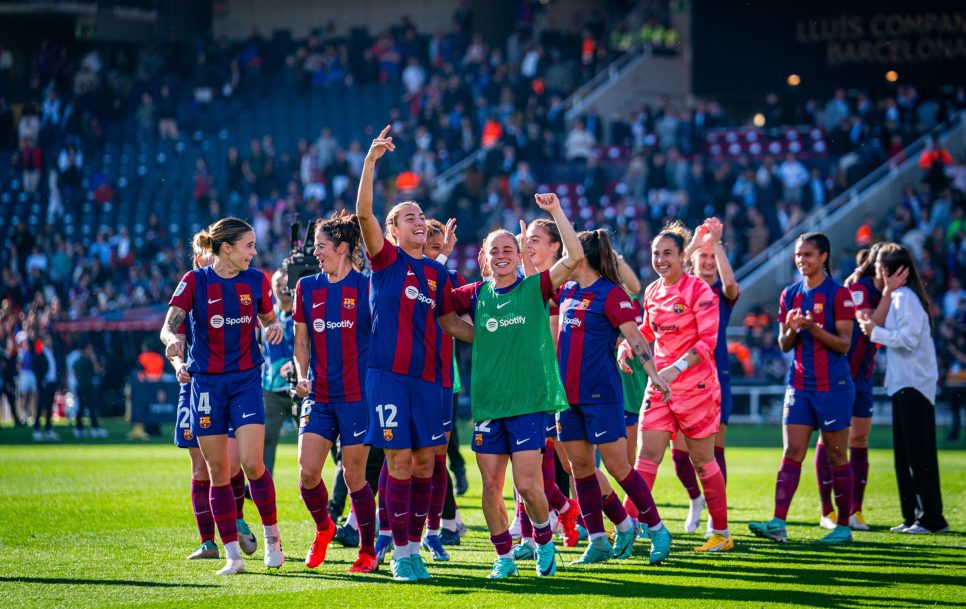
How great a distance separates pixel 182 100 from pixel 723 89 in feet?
54.2

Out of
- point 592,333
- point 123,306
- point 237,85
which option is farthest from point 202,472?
point 237,85

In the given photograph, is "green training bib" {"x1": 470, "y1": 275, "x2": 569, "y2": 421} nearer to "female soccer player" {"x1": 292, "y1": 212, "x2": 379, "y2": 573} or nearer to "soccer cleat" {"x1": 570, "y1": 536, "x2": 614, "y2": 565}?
"female soccer player" {"x1": 292, "y1": 212, "x2": 379, "y2": 573}

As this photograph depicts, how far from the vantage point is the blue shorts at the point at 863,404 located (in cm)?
1189

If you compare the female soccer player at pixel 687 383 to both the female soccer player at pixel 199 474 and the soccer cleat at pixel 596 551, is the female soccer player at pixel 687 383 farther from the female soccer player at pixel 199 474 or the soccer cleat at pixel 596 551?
the female soccer player at pixel 199 474

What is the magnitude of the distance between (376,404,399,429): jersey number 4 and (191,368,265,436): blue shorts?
3.61ft

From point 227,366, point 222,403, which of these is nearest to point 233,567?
point 222,403

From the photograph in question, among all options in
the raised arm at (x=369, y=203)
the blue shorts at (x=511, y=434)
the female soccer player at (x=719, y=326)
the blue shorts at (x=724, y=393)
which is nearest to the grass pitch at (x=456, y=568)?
the female soccer player at (x=719, y=326)

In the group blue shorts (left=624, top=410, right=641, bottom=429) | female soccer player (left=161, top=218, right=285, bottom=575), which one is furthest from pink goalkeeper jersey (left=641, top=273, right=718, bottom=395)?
female soccer player (left=161, top=218, right=285, bottom=575)

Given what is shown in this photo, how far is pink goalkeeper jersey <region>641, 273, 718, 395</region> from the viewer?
9.66 metres

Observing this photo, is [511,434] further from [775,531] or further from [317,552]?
[775,531]

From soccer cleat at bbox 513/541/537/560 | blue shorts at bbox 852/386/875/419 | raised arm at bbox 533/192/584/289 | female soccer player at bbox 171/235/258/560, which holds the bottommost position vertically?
soccer cleat at bbox 513/541/537/560

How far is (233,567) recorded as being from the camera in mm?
8695

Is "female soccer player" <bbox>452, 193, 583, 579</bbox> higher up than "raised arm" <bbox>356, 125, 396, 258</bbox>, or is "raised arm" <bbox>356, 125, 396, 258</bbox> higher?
"raised arm" <bbox>356, 125, 396, 258</bbox>

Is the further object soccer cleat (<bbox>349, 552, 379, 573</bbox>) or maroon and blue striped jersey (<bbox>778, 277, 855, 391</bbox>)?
maroon and blue striped jersey (<bbox>778, 277, 855, 391</bbox>)
